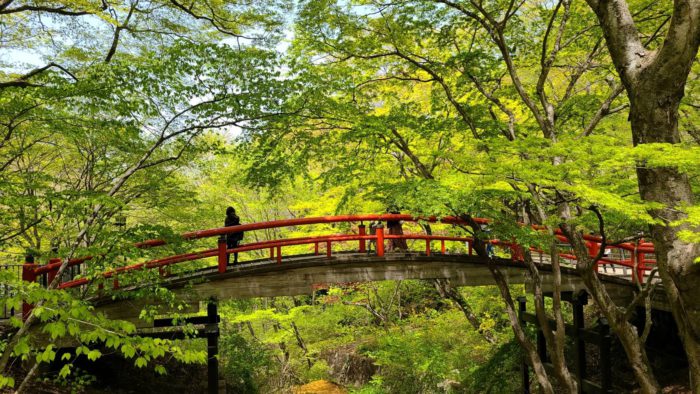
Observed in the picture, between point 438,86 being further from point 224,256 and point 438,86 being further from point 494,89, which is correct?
point 224,256

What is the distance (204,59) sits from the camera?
679cm

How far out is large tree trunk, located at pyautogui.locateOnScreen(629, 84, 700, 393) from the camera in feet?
16.0

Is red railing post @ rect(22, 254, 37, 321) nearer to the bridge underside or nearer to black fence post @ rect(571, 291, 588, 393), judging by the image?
the bridge underside

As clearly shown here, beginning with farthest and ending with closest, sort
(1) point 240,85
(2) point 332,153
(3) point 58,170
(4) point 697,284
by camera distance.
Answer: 1. (3) point 58,170
2. (2) point 332,153
3. (1) point 240,85
4. (4) point 697,284

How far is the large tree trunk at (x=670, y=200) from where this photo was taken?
192 inches

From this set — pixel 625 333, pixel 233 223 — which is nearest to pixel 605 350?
pixel 625 333

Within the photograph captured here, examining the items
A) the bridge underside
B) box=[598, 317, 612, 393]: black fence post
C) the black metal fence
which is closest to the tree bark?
box=[598, 317, 612, 393]: black fence post

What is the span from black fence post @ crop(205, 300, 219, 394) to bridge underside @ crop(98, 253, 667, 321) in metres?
0.36

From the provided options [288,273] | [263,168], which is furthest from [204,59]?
[288,273]

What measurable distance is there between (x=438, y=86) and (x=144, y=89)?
6846 mm

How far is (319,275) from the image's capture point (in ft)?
29.0

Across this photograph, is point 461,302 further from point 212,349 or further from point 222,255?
point 222,255

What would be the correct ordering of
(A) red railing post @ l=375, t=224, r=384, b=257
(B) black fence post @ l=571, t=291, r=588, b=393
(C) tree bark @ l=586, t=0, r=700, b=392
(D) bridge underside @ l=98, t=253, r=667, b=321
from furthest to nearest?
(B) black fence post @ l=571, t=291, r=588, b=393
(A) red railing post @ l=375, t=224, r=384, b=257
(D) bridge underside @ l=98, t=253, r=667, b=321
(C) tree bark @ l=586, t=0, r=700, b=392

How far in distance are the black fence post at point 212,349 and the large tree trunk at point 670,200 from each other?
7217 mm
